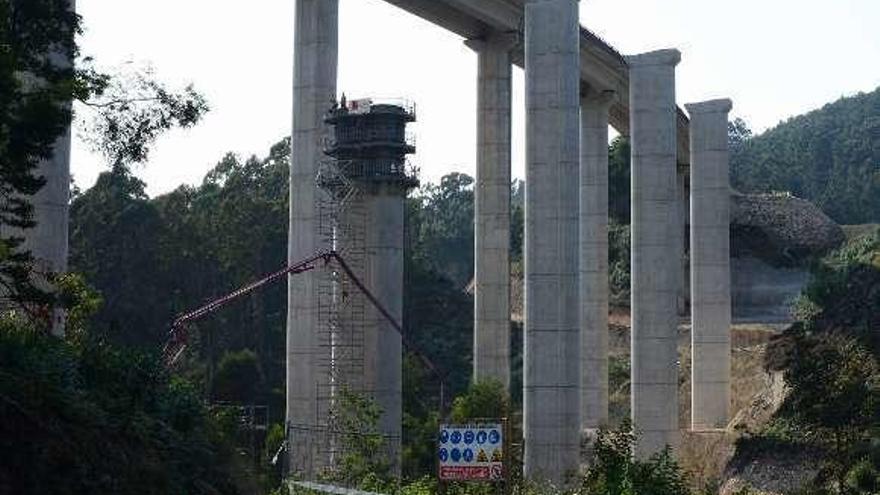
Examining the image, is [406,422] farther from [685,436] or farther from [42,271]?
[42,271]

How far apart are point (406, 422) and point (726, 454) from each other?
43.2ft

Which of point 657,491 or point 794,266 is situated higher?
point 794,266

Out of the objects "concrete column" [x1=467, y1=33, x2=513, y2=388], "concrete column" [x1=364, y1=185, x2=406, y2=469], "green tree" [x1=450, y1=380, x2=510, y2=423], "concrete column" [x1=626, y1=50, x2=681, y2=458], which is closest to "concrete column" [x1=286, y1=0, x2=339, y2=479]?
"concrete column" [x1=364, y1=185, x2=406, y2=469]

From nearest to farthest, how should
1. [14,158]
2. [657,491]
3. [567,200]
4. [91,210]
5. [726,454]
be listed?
[14,158]
[657,491]
[567,200]
[726,454]
[91,210]

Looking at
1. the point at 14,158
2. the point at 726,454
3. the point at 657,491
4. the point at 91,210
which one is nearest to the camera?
the point at 14,158

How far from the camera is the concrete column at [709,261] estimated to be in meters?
68.2

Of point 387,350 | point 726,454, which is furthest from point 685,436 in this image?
point 387,350

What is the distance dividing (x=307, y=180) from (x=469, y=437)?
76.0 ft

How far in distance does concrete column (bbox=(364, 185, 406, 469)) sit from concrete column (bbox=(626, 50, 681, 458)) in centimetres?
1027

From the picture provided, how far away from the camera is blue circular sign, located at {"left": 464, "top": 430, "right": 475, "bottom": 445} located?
30.1 metres

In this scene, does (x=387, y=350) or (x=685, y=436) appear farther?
(x=685, y=436)

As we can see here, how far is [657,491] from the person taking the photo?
115 feet

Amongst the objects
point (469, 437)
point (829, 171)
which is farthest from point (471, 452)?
→ point (829, 171)

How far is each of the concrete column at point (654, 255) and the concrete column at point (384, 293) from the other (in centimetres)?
1027
